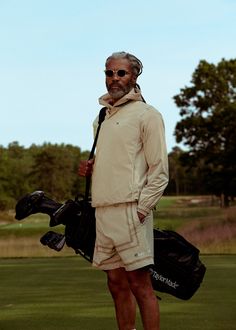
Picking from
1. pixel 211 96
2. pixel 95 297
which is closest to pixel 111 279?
pixel 95 297

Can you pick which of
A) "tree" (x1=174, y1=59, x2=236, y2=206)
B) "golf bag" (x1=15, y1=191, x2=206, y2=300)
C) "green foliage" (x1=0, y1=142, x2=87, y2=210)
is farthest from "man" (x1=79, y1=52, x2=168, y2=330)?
"green foliage" (x1=0, y1=142, x2=87, y2=210)

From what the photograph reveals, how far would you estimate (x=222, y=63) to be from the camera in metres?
55.9

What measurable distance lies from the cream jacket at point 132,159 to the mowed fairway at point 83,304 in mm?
2017

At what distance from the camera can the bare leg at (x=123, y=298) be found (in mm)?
4621

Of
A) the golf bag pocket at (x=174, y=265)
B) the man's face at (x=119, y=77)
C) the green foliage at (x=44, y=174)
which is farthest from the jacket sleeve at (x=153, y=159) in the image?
the green foliage at (x=44, y=174)

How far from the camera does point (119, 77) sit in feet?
15.0

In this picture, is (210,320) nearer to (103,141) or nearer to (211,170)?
(103,141)

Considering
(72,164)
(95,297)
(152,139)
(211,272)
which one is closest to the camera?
(152,139)

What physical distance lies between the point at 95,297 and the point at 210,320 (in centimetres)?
206

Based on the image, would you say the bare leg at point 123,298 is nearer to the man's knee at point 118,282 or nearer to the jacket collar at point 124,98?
the man's knee at point 118,282

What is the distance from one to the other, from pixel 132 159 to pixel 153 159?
0.40 ft

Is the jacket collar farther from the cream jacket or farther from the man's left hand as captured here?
the man's left hand

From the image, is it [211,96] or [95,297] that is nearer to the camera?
[95,297]

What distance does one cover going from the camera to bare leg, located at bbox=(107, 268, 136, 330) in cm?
462
